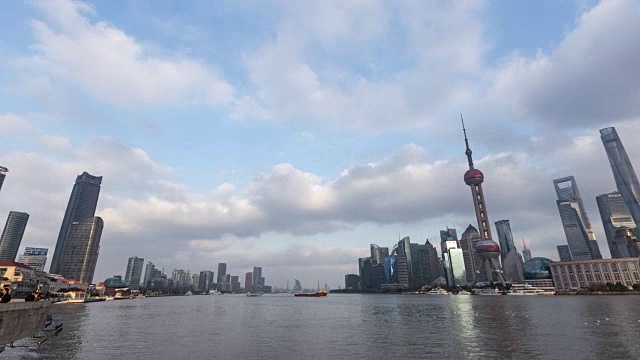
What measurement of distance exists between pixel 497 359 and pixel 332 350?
22385mm

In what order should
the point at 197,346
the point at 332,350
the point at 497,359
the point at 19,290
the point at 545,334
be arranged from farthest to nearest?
the point at 19,290 < the point at 545,334 < the point at 197,346 < the point at 332,350 < the point at 497,359

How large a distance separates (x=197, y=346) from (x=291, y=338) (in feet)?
55.6

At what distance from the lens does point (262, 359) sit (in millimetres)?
45781

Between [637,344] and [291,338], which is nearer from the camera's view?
[637,344]

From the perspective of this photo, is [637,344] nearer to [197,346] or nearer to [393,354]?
[393,354]

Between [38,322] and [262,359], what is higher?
[38,322]

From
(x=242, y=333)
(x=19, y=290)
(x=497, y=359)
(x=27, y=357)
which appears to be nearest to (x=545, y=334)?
(x=497, y=359)

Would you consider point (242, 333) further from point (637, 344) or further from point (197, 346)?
point (637, 344)

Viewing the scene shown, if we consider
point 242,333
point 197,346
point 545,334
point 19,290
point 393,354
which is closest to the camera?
point 393,354

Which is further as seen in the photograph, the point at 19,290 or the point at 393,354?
the point at 19,290

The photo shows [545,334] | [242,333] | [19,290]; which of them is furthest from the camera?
[19,290]

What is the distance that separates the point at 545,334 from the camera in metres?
63.1

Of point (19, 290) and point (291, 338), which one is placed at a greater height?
point (19, 290)

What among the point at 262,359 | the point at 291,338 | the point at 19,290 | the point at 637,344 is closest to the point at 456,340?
the point at 637,344
